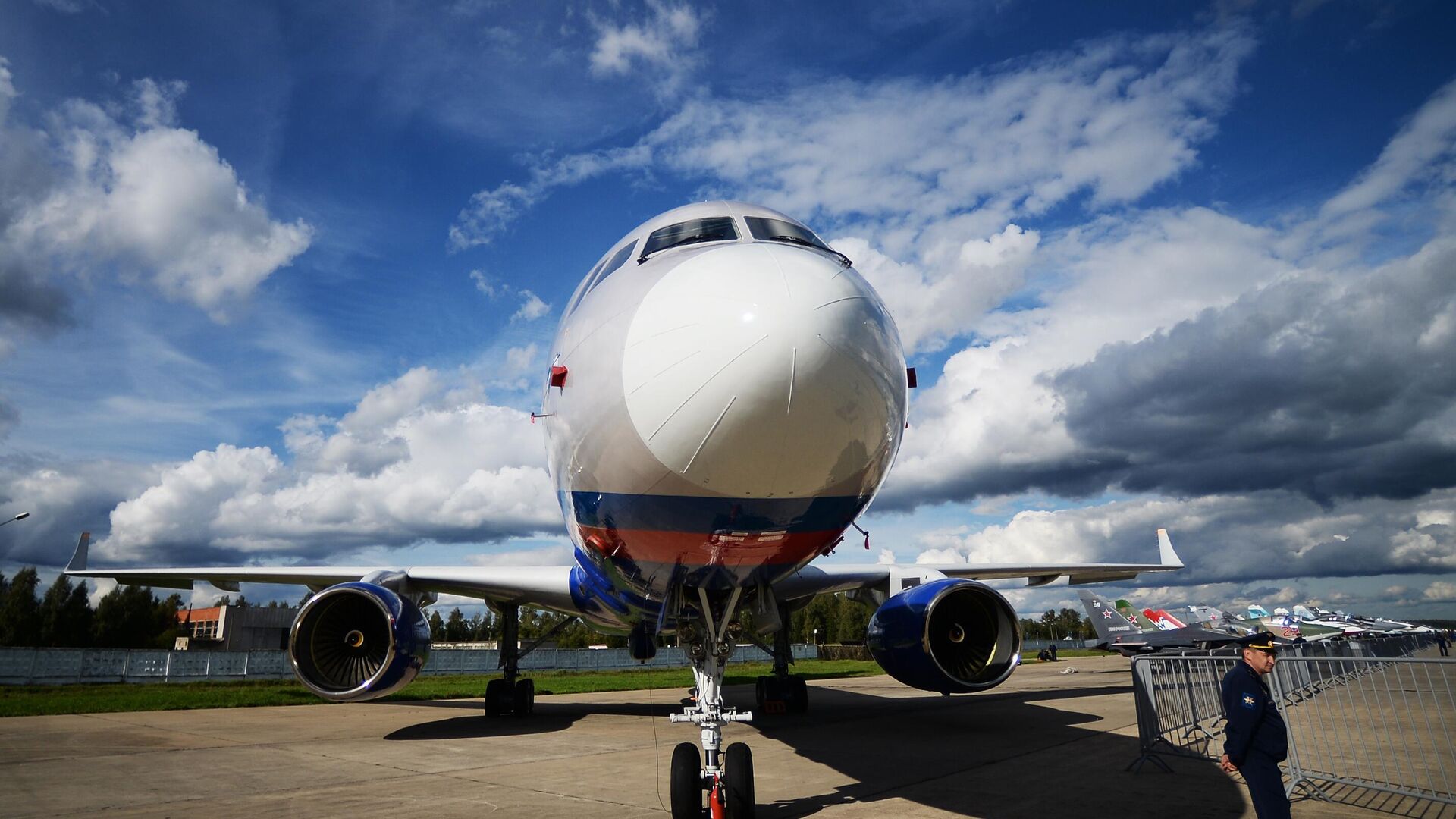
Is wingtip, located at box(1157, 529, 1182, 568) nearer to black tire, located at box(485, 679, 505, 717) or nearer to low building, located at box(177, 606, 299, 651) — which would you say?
black tire, located at box(485, 679, 505, 717)

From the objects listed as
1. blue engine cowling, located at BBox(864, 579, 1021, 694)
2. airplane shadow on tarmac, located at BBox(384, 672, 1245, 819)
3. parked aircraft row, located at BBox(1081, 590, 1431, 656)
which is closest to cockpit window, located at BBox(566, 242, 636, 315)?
airplane shadow on tarmac, located at BBox(384, 672, 1245, 819)

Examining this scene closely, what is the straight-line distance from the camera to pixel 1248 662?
4906mm

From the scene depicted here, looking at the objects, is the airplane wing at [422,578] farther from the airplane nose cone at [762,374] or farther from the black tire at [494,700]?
the airplane nose cone at [762,374]

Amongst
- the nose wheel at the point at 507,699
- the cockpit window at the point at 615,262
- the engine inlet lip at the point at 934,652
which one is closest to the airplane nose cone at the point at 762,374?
the cockpit window at the point at 615,262

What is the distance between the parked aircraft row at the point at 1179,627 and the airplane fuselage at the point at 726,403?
34.0m

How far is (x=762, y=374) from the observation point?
370 cm

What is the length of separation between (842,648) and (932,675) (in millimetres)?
60268

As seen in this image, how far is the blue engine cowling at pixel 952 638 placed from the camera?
743 cm

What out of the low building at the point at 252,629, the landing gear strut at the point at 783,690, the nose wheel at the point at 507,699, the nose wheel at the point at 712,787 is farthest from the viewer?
the low building at the point at 252,629

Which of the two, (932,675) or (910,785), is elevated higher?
(932,675)

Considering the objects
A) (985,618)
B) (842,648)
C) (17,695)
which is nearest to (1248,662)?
(985,618)

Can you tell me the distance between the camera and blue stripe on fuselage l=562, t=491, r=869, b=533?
4.32m

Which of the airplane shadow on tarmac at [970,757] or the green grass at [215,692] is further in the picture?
the green grass at [215,692]

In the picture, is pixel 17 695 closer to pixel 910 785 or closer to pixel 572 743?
pixel 572 743
